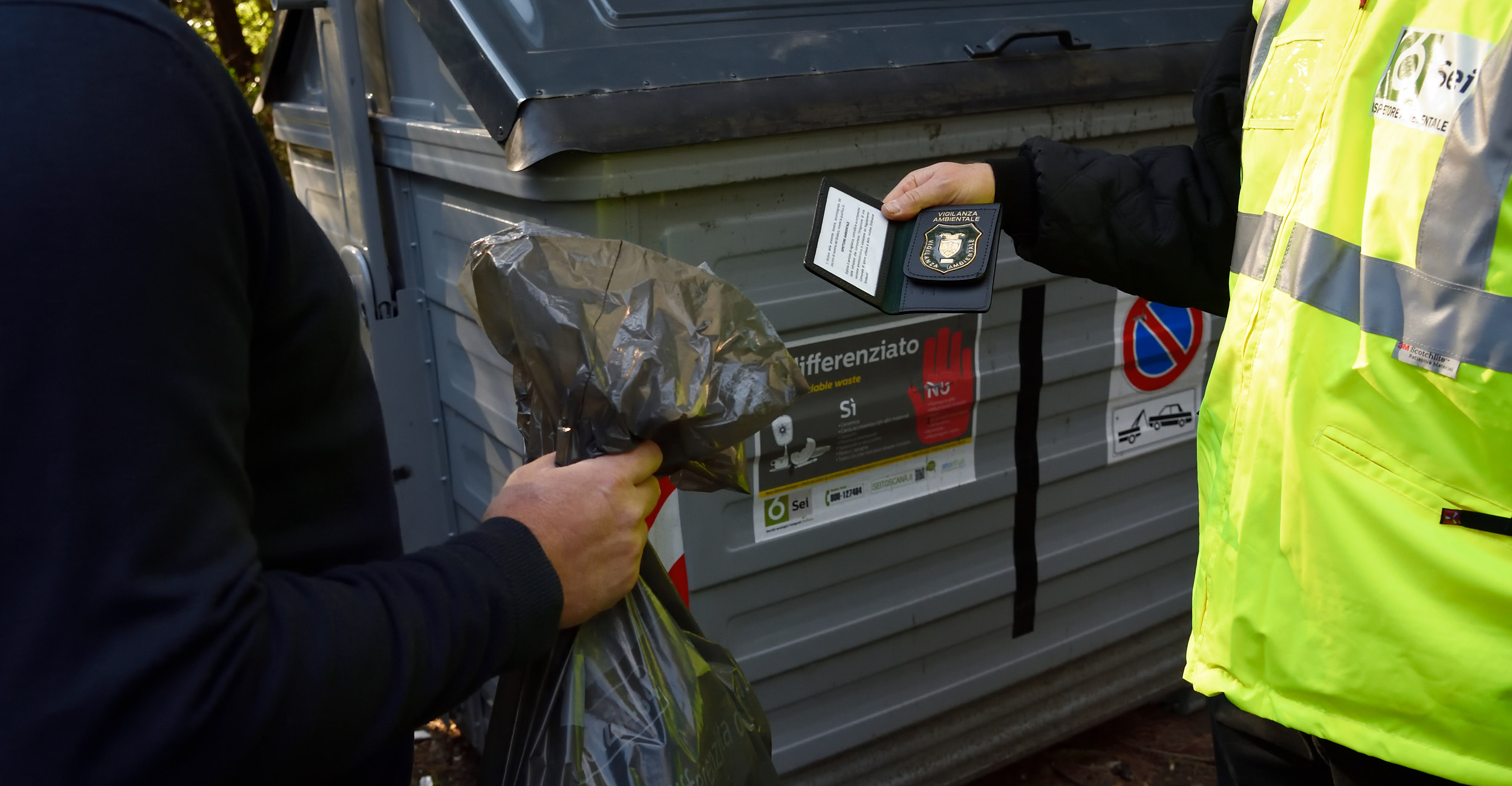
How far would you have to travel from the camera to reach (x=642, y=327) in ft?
3.67

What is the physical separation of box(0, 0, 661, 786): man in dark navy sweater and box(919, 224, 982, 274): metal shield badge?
2.89ft

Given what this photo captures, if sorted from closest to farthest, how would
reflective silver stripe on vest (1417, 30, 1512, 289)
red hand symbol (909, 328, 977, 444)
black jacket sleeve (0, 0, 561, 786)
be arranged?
black jacket sleeve (0, 0, 561, 786) → reflective silver stripe on vest (1417, 30, 1512, 289) → red hand symbol (909, 328, 977, 444)

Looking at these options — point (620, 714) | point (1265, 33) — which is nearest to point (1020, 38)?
point (1265, 33)

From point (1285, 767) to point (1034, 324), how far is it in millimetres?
1117

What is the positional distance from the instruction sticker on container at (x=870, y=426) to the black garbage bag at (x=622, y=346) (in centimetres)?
74

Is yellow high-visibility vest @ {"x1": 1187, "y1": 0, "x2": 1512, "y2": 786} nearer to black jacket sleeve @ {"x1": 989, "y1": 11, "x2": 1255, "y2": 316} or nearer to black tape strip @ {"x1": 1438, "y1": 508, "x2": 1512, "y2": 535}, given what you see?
black tape strip @ {"x1": 1438, "y1": 508, "x2": 1512, "y2": 535}

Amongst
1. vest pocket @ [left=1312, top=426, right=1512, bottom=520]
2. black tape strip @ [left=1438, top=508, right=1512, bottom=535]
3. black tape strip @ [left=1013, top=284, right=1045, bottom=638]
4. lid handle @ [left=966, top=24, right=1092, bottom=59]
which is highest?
lid handle @ [left=966, top=24, right=1092, bottom=59]

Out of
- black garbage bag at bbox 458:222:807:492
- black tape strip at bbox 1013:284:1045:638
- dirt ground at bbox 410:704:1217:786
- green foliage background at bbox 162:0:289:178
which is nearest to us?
black garbage bag at bbox 458:222:807:492

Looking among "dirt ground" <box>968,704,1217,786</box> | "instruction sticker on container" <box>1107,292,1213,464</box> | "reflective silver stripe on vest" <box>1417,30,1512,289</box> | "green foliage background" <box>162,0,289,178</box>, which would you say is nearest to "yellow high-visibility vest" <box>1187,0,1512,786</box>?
"reflective silver stripe on vest" <box>1417,30,1512,289</box>

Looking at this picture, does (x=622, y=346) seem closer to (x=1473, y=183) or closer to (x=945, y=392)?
(x=1473, y=183)

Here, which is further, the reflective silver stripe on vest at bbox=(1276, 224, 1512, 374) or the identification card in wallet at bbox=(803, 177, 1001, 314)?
the identification card in wallet at bbox=(803, 177, 1001, 314)

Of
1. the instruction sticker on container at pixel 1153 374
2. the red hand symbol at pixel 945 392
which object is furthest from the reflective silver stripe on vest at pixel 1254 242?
the instruction sticker on container at pixel 1153 374

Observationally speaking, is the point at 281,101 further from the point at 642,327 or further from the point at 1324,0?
the point at 1324,0

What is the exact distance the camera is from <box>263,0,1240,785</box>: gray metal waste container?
68.7 inches
